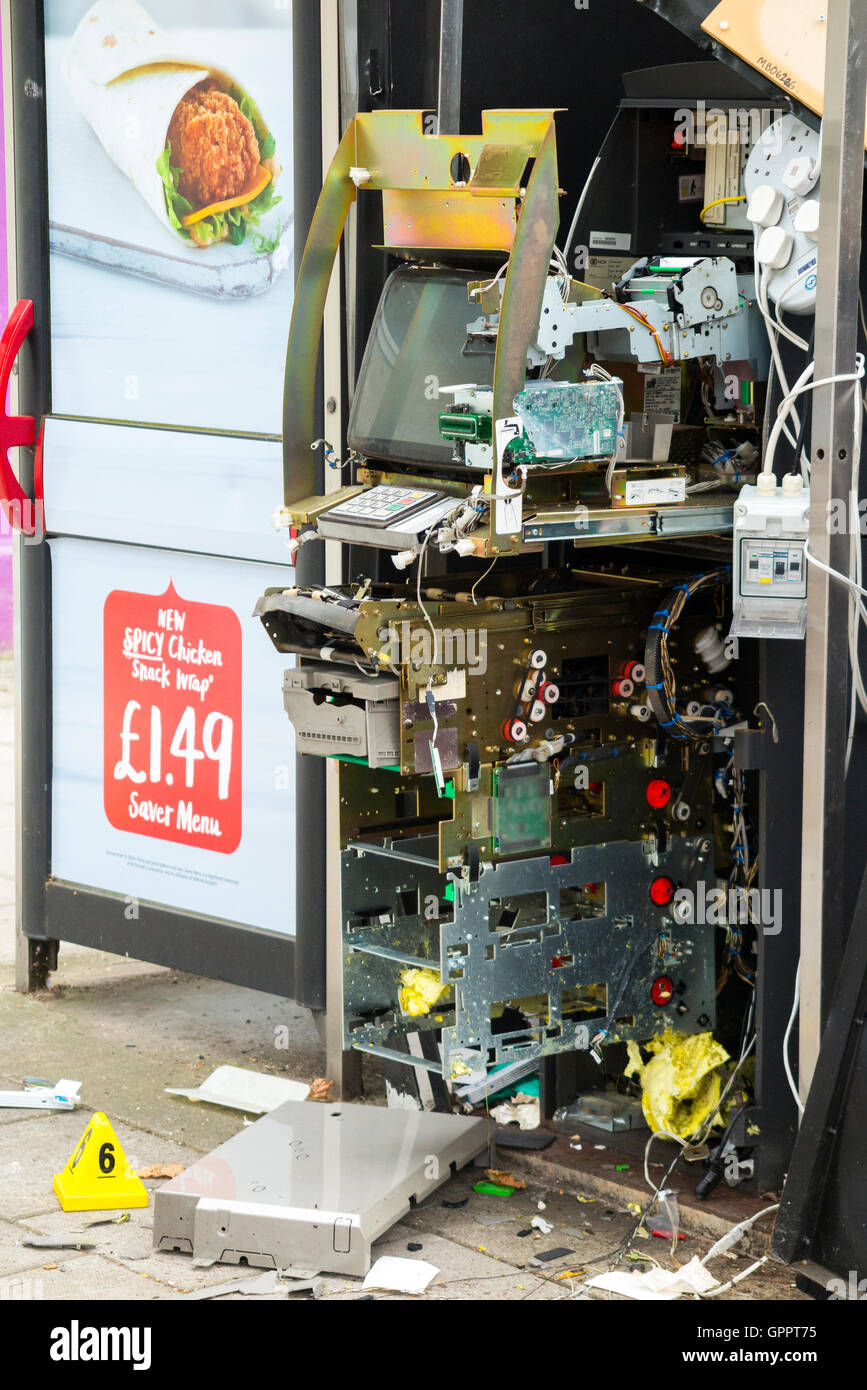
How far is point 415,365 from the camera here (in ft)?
15.1

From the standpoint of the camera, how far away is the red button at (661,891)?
16.8 feet

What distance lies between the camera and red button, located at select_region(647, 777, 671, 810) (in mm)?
5113

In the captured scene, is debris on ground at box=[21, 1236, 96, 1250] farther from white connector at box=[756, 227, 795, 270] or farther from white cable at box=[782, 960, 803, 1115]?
white connector at box=[756, 227, 795, 270]

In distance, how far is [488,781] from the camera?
4.73m

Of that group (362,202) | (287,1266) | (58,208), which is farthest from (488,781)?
(58,208)

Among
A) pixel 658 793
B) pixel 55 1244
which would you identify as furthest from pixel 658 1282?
pixel 55 1244

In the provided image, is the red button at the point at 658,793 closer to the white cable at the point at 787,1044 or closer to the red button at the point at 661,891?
the red button at the point at 661,891

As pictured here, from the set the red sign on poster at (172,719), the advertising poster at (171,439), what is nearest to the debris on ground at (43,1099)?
the advertising poster at (171,439)

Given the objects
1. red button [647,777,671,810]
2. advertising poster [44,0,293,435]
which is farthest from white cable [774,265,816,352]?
advertising poster [44,0,293,435]

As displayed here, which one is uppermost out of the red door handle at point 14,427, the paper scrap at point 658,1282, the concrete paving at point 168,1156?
the red door handle at point 14,427

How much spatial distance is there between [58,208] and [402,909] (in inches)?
102

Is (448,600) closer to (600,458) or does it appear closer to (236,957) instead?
(600,458)

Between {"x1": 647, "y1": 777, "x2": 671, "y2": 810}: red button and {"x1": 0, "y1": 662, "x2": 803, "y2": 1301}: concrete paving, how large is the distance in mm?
979

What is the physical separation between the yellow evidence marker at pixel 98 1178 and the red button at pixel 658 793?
5.28ft
